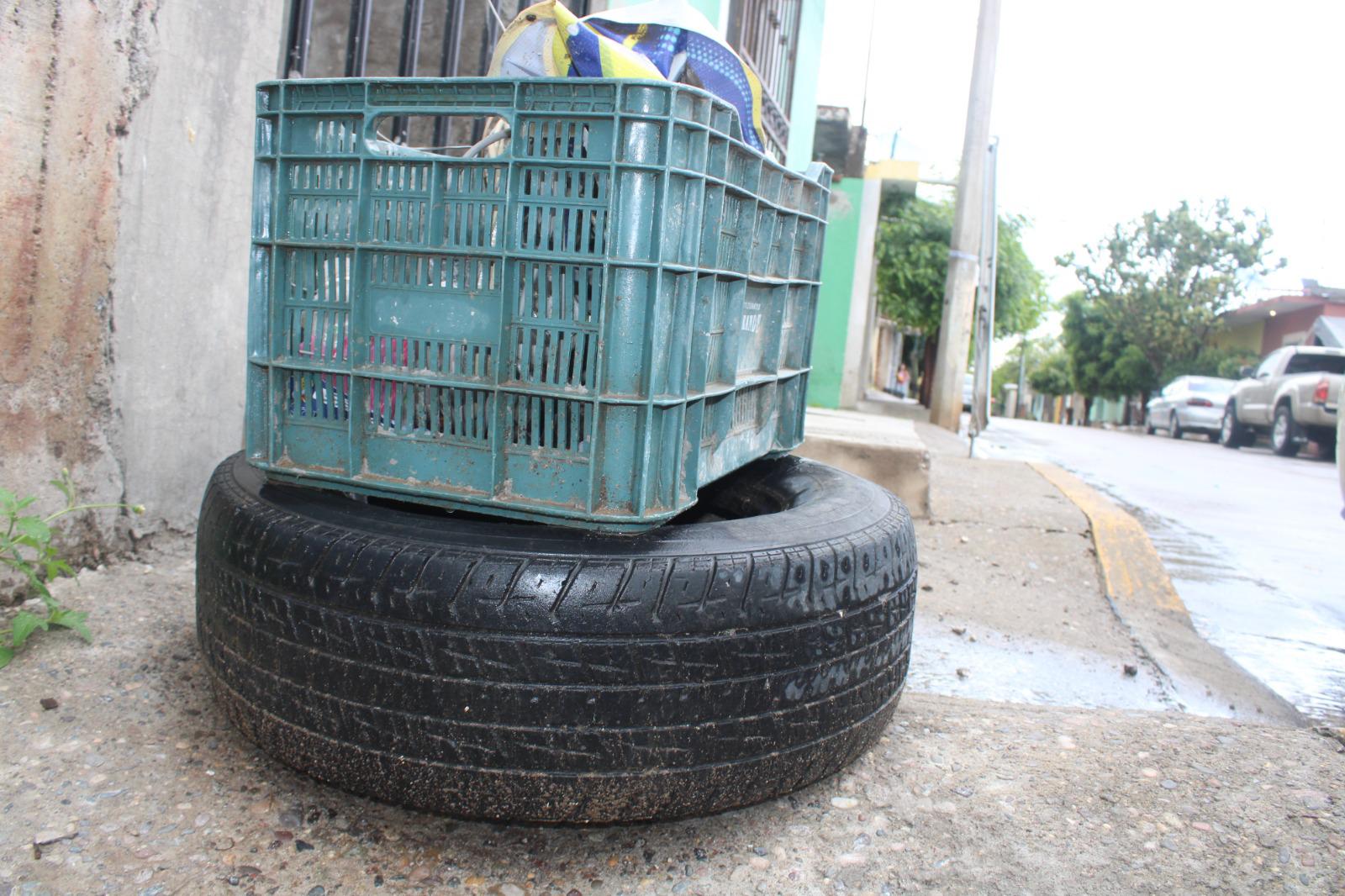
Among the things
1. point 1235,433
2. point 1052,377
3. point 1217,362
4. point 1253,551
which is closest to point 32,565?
point 1253,551

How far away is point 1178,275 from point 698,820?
104ft

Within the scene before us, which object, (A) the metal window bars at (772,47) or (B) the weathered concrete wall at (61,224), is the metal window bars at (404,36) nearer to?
(B) the weathered concrete wall at (61,224)

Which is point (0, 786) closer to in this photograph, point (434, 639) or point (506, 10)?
point (434, 639)

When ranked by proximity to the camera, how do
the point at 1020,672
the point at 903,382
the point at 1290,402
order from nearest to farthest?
the point at 1020,672 < the point at 1290,402 < the point at 903,382

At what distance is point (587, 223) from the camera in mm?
1661

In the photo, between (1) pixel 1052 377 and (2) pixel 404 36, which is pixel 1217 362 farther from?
(2) pixel 404 36

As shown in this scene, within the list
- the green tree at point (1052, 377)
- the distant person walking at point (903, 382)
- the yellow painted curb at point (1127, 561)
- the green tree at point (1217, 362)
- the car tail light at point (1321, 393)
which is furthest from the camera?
the green tree at point (1052, 377)

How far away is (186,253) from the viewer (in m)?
2.88

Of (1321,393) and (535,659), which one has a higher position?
(1321,393)

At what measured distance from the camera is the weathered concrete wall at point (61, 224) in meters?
2.37

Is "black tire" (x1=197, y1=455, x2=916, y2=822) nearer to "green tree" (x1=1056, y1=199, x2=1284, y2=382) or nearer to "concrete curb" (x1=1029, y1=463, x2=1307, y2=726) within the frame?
"concrete curb" (x1=1029, y1=463, x2=1307, y2=726)

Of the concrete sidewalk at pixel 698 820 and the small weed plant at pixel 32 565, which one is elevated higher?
the small weed plant at pixel 32 565

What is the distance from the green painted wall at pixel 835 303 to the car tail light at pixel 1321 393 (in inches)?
256

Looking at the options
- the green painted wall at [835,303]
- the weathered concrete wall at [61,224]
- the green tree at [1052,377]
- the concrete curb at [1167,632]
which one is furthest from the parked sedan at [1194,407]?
the green tree at [1052,377]
